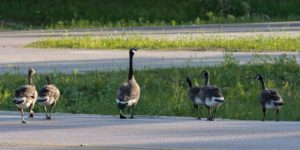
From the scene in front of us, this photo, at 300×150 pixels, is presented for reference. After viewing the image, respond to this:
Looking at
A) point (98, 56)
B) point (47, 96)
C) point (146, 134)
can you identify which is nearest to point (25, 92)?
point (47, 96)

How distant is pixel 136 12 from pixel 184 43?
50.5 ft

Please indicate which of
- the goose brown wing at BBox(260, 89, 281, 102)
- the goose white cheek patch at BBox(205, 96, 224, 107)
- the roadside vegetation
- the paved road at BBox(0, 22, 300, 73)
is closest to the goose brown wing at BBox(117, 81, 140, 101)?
the goose white cheek patch at BBox(205, 96, 224, 107)

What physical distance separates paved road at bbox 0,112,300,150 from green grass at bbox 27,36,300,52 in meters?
11.6

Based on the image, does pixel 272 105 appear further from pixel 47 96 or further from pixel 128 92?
pixel 47 96

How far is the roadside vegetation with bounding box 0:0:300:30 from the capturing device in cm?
4100

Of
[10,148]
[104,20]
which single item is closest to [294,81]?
[10,148]

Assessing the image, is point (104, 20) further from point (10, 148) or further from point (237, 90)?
point (10, 148)

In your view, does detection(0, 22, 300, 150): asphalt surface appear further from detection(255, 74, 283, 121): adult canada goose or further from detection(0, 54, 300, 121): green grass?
detection(0, 54, 300, 121): green grass

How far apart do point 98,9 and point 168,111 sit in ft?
93.1

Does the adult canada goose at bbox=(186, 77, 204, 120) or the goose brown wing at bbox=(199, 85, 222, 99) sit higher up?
the goose brown wing at bbox=(199, 85, 222, 99)

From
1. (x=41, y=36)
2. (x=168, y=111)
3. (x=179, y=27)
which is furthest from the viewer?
(x=179, y=27)

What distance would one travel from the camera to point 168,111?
15.9m

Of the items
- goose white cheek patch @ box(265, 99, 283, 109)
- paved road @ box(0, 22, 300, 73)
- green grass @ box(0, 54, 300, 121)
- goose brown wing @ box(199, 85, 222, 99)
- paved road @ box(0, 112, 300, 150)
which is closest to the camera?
paved road @ box(0, 112, 300, 150)

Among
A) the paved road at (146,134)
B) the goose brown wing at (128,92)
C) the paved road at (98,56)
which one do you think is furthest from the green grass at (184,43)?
the paved road at (146,134)
